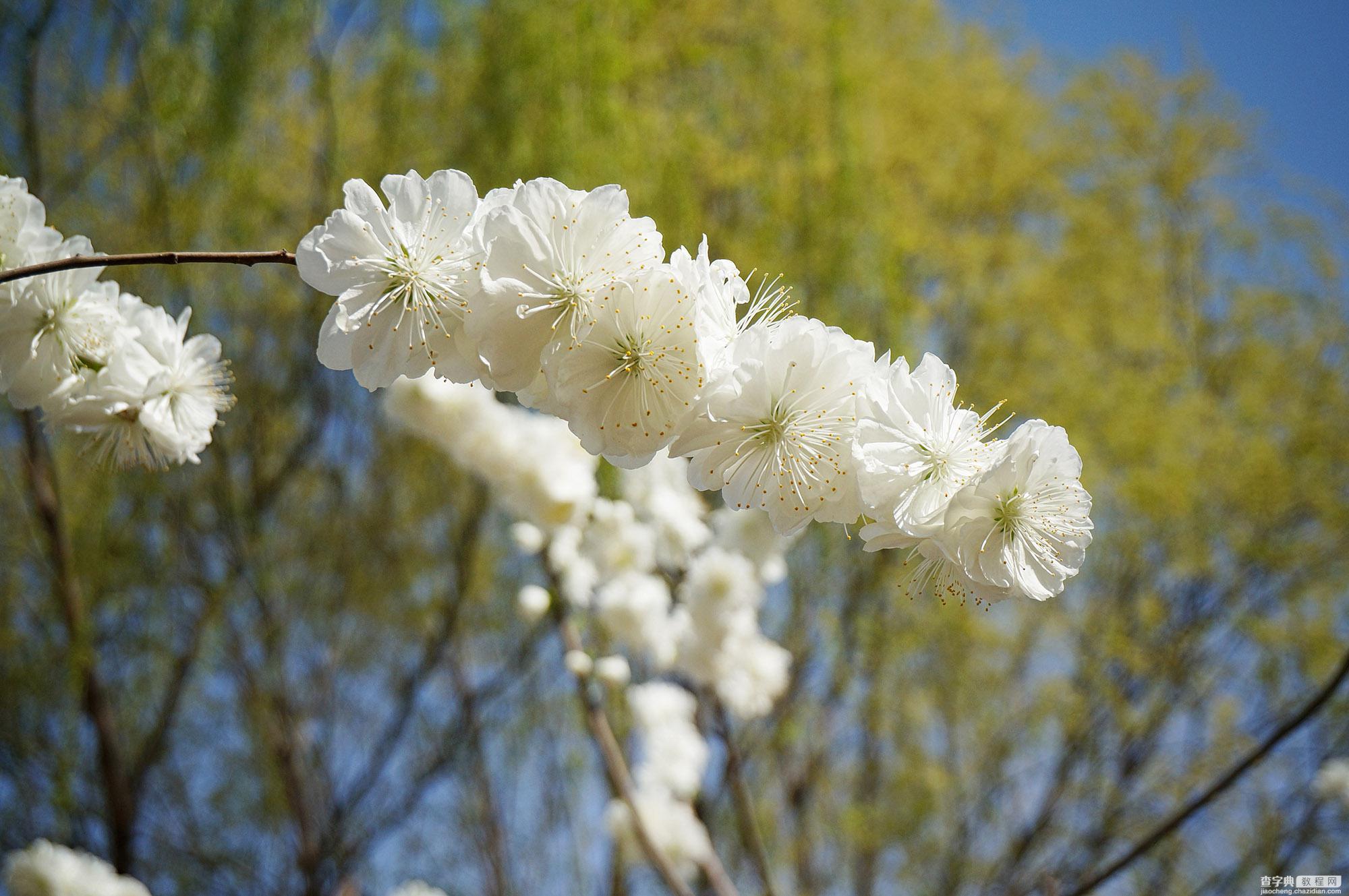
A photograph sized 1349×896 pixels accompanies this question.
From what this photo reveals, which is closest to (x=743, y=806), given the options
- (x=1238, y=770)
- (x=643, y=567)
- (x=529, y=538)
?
(x=643, y=567)

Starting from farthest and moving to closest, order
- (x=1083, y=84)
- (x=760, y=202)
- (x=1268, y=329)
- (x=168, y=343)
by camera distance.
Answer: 1. (x=1083, y=84)
2. (x=1268, y=329)
3. (x=760, y=202)
4. (x=168, y=343)

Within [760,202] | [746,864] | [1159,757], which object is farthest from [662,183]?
[1159,757]

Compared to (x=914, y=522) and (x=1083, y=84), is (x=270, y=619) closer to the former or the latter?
(x=914, y=522)

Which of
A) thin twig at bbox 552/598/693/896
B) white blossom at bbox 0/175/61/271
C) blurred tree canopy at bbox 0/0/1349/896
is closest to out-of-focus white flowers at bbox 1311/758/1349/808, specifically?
blurred tree canopy at bbox 0/0/1349/896

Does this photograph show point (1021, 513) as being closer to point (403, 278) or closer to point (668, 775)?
point (403, 278)

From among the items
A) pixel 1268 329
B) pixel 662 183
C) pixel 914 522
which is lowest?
pixel 914 522

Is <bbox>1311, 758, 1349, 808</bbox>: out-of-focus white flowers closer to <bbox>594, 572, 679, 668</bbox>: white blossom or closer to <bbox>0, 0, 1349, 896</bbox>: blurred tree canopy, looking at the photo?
<bbox>0, 0, 1349, 896</bbox>: blurred tree canopy

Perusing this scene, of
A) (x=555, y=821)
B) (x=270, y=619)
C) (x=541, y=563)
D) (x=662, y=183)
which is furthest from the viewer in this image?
(x=555, y=821)

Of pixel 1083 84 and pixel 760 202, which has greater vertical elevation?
pixel 1083 84
